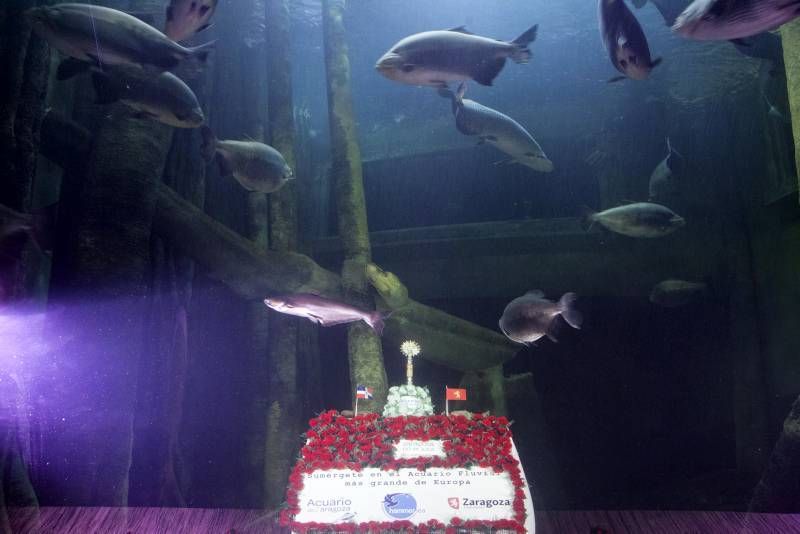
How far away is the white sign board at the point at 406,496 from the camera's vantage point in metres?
3.25

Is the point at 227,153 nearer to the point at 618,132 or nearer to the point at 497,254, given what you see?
the point at 497,254

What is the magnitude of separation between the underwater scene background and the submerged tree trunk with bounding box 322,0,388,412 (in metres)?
0.04

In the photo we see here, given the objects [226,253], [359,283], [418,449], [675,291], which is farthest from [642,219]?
[226,253]

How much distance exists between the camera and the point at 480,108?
180 inches

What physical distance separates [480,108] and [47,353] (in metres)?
4.95

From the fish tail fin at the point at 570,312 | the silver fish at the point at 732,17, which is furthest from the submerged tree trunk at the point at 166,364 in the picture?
the silver fish at the point at 732,17

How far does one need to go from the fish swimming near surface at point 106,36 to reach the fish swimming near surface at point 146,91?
21cm

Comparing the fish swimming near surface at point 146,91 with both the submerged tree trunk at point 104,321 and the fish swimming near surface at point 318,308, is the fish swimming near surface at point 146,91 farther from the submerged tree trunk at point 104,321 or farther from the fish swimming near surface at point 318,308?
the fish swimming near surface at point 318,308

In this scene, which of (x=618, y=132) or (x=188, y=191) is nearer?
(x=188, y=191)

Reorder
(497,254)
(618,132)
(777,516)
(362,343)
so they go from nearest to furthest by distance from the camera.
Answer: (777,516)
(362,343)
(497,254)
(618,132)

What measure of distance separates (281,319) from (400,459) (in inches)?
137

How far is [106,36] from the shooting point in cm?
332

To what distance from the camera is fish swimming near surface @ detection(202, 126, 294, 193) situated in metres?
4.51

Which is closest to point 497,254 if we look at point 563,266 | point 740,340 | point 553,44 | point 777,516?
point 563,266
